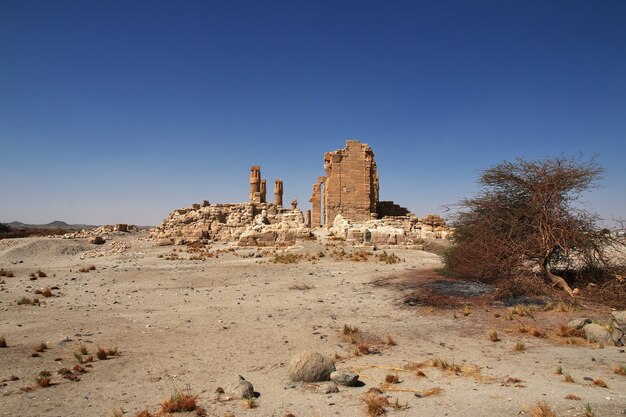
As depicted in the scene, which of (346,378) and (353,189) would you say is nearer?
(346,378)

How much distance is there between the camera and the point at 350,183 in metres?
26.6

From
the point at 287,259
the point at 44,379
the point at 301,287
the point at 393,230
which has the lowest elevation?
the point at 44,379

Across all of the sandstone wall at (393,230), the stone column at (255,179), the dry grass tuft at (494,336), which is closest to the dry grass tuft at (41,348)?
the dry grass tuft at (494,336)

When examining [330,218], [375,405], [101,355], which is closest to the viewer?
[375,405]

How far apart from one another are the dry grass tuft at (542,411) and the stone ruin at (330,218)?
54.8 feet

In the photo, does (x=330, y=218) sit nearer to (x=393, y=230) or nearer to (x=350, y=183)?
(x=350, y=183)

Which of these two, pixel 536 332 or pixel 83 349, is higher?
pixel 536 332

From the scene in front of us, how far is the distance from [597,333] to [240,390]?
18.4 feet

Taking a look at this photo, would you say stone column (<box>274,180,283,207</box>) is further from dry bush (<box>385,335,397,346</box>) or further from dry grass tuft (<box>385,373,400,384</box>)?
dry grass tuft (<box>385,373,400,384</box>)

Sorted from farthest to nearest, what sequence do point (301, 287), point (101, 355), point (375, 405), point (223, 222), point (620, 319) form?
1. point (223, 222)
2. point (301, 287)
3. point (620, 319)
4. point (101, 355)
5. point (375, 405)

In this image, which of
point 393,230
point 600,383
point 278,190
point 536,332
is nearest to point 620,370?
point 600,383

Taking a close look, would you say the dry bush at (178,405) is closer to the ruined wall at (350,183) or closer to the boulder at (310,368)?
the boulder at (310,368)

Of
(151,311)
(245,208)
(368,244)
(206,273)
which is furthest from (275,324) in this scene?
(245,208)

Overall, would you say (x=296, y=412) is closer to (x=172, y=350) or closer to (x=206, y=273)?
(x=172, y=350)
